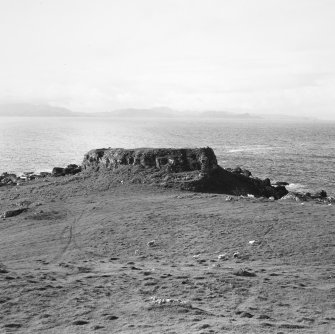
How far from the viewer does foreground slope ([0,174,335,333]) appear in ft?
61.6

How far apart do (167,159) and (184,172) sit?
299 cm

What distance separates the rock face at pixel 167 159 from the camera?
5584cm

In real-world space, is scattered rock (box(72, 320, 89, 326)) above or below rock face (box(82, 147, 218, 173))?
below

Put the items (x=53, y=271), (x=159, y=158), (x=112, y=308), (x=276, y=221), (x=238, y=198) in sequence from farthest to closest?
(x=159, y=158) < (x=238, y=198) < (x=276, y=221) < (x=53, y=271) < (x=112, y=308)

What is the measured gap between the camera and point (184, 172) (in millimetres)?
55031

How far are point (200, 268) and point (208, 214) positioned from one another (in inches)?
487

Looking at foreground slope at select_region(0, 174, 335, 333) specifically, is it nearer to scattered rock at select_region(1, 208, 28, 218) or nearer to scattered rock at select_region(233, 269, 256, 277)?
scattered rock at select_region(233, 269, 256, 277)

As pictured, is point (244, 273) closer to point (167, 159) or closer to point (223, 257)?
point (223, 257)

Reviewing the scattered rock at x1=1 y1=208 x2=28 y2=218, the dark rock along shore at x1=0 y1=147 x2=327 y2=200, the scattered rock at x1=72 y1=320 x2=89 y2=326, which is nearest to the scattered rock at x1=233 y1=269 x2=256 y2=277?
the scattered rock at x1=72 y1=320 x2=89 y2=326

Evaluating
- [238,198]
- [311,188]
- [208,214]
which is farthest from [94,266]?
[311,188]

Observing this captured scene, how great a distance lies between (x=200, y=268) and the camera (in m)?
26.5

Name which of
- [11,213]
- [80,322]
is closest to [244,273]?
[80,322]

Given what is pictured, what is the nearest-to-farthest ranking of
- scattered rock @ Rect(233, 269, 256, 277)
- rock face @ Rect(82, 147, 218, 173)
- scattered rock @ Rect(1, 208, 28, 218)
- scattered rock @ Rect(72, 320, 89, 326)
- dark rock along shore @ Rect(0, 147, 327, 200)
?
1. scattered rock @ Rect(72, 320, 89, 326)
2. scattered rock @ Rect(233, 269, 256, 277)
3. scattered rock @ Rect(1, 208, 28, 218)
4. dark rock along shore @ Rect(0, 147, 327, 200)
5. rock face @ Rect(82, 147, 218, 173)

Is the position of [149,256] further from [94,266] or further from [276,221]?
[276,221]
